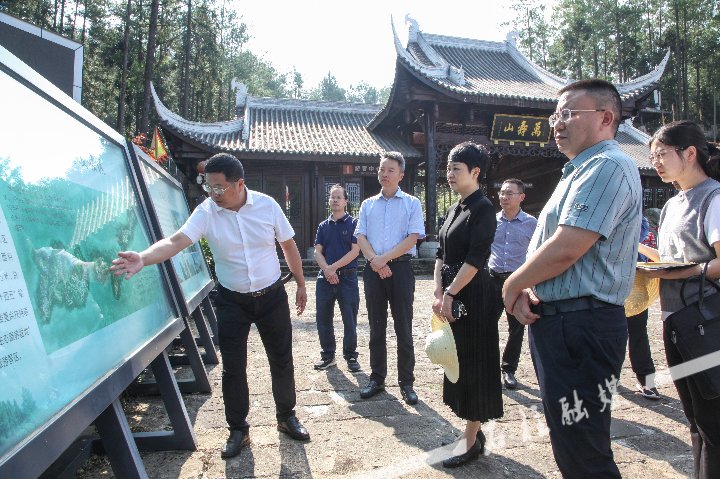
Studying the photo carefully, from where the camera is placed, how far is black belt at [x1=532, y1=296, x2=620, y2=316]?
4.91 feet

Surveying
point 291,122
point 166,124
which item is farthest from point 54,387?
point 291,122

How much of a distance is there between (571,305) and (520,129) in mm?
12547

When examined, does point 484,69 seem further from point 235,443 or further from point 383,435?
point 235,443

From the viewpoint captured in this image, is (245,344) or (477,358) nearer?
(477,358)

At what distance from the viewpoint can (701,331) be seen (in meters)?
1.77

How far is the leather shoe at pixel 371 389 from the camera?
3260 millimetres

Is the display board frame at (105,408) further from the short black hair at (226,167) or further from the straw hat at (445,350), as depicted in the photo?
the straw hat at (445,350)

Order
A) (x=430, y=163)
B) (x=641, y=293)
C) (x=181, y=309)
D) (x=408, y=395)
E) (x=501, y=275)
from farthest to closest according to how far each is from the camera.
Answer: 1. (x=430, y=163)
2. (x=501, y=275)
3. (x=408, y=395)
4. (x=181, y=309)
5. (x=641, y=293)

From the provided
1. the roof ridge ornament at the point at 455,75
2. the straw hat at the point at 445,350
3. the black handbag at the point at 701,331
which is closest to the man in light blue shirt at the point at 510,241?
the straw hat at the point at 445,350

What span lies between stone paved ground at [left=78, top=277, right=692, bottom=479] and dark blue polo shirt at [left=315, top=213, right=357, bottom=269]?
3.91 feet

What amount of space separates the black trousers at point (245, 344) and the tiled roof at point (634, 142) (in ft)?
53.5

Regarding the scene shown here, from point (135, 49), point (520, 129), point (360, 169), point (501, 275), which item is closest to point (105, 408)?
point (501, 275)

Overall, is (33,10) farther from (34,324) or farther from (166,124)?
(34,324)

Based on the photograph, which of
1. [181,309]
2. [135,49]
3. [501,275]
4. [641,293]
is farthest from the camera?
[135,49]
